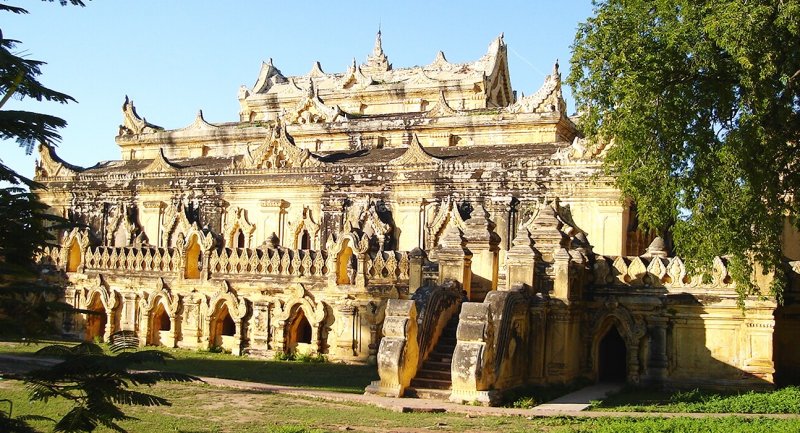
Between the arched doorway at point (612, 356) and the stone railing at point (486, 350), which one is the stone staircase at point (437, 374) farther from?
the arched doorway at point (612, 356)

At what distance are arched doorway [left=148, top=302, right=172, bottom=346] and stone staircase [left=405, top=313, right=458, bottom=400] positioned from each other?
12892 millimetres

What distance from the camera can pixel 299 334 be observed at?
28703 mm

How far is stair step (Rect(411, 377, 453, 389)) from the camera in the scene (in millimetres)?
19094

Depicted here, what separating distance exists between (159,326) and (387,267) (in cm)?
878

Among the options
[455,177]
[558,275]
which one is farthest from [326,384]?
[455,177]

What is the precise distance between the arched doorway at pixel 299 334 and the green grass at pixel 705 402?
1041 centimetres

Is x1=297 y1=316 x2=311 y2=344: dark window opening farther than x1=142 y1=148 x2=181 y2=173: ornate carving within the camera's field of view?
No

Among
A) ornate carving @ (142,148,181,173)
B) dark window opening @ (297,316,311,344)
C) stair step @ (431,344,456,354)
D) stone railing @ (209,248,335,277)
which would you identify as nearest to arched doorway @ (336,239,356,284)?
stone railing @ (209,248,335,277)

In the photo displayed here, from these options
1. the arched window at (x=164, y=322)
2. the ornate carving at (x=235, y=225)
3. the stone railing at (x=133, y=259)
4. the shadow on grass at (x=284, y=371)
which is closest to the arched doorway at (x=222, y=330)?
the shadow on grass at (x=284, y=371)

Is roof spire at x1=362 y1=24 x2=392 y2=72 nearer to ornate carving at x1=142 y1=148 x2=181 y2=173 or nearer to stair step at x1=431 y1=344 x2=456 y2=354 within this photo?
ornate carving at x1=142 y1=148 x2=181 y2=173

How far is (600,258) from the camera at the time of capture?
2248 centimetres

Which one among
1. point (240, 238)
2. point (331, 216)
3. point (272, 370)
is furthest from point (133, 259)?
point (272, 370)

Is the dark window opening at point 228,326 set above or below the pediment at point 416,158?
below

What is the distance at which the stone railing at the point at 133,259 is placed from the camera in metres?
31.0
